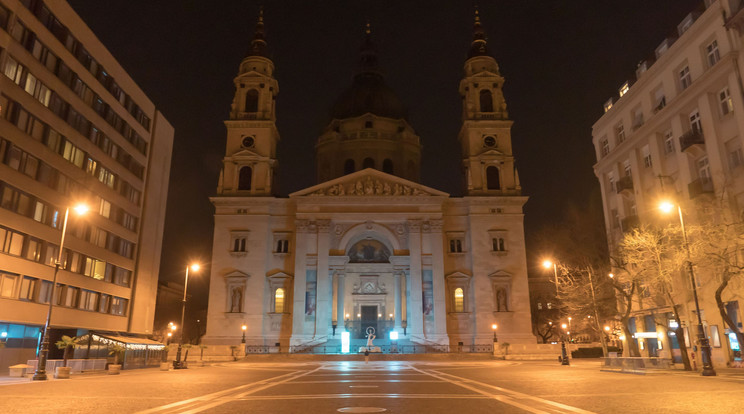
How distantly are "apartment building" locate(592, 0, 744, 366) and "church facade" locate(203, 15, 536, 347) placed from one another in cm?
1484

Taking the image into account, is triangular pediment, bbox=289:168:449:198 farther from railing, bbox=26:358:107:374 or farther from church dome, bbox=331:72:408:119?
railing, bbox=26:358:107:374

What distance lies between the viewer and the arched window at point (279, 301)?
5588 centimetres

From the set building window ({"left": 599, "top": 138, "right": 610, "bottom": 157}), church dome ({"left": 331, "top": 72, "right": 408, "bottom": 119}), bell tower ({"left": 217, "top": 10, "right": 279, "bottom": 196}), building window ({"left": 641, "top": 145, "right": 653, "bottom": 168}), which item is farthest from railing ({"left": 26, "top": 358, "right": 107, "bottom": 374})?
church dome ({"left": 331, "top": 72, "right": 408, "bottom": 119})

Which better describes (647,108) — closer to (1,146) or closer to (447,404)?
(447,404)

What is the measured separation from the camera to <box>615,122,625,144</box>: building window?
143 feet

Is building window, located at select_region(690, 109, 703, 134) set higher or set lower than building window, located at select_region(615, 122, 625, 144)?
lower

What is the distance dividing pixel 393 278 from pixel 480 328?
11.0 meters

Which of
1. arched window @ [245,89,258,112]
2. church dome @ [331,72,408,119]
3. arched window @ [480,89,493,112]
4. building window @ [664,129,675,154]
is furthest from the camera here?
church dome @ [331,72,408,119]

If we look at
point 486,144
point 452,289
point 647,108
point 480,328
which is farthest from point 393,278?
point 647,108

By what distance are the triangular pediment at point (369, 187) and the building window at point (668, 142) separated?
79.1ft

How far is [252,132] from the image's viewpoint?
202 ft

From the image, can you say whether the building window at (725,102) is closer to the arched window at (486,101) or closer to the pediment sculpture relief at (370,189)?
the pediment sculpture relief at (370,189)

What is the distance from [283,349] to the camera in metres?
53.4

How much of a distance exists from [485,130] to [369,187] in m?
15.4
